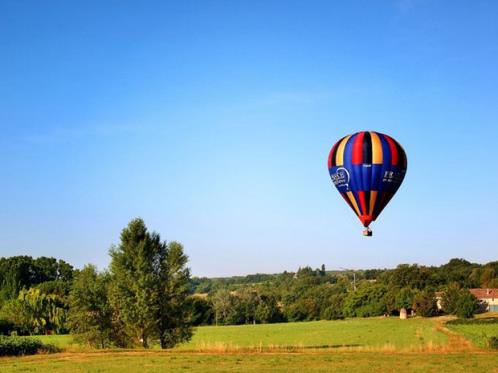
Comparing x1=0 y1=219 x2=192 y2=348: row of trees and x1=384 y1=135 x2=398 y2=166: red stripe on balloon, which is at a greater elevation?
x1=384 y1=135 x2=398 y2=166: red stripe on balloon

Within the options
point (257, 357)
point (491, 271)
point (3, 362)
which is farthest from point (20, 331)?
point (491, 271)

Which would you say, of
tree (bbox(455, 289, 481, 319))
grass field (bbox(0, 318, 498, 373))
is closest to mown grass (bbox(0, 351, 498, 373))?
grass field (bbox(0, 318, 498, 373))

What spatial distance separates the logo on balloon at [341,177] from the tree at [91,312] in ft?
67.6

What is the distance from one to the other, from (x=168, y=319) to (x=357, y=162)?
1918 cm

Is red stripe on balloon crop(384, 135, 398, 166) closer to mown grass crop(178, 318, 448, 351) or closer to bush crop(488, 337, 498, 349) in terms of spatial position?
mown grass crop(178, 318, 448, 351)

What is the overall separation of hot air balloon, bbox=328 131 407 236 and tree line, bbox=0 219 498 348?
14.5m

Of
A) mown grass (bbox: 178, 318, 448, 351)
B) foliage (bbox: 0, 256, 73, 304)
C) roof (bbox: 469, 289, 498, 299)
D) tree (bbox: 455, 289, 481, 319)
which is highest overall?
foliage (bbox: 0, 256, 73, 304)

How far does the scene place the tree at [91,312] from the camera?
4956 cm

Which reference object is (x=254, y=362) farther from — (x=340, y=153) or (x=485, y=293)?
(x=485, y=293)

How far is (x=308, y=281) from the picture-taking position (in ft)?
655

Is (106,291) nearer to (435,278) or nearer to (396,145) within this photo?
(396,145)

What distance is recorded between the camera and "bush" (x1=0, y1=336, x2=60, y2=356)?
43.6m

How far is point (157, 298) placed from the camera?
156 feet

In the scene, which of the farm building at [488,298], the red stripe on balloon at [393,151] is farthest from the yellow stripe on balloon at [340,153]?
the farm building at [488,298]
